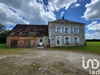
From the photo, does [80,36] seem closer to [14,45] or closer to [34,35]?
[34,35]

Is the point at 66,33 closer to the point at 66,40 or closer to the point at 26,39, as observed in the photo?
the point at 66,40

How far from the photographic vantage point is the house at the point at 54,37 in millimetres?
12622

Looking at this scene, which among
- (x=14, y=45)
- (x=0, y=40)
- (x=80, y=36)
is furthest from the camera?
(x=0, y=40)

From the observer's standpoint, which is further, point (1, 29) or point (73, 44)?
point (1, 29)

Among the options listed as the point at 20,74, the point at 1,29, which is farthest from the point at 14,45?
the point at 1,29

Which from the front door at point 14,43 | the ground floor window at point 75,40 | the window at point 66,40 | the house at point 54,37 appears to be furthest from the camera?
the ground floor window at point 75,40

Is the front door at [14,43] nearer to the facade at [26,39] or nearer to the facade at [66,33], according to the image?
the facade at [26,39]

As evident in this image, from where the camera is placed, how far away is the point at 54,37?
12.8m

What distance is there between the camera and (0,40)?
23.6 meters

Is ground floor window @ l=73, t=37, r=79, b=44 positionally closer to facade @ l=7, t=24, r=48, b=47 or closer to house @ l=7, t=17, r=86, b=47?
house @ l=7, t=17, r=86, b=47

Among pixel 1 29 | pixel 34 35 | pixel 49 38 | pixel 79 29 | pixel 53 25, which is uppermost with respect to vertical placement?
pixel 1 29

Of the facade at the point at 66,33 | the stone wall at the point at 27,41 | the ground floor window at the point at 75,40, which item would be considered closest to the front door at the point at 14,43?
the stone wall at the point at 27,41

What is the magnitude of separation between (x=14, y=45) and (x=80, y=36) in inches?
681

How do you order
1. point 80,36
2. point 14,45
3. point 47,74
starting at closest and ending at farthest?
point 47,74, point 14,45, point 80,36
